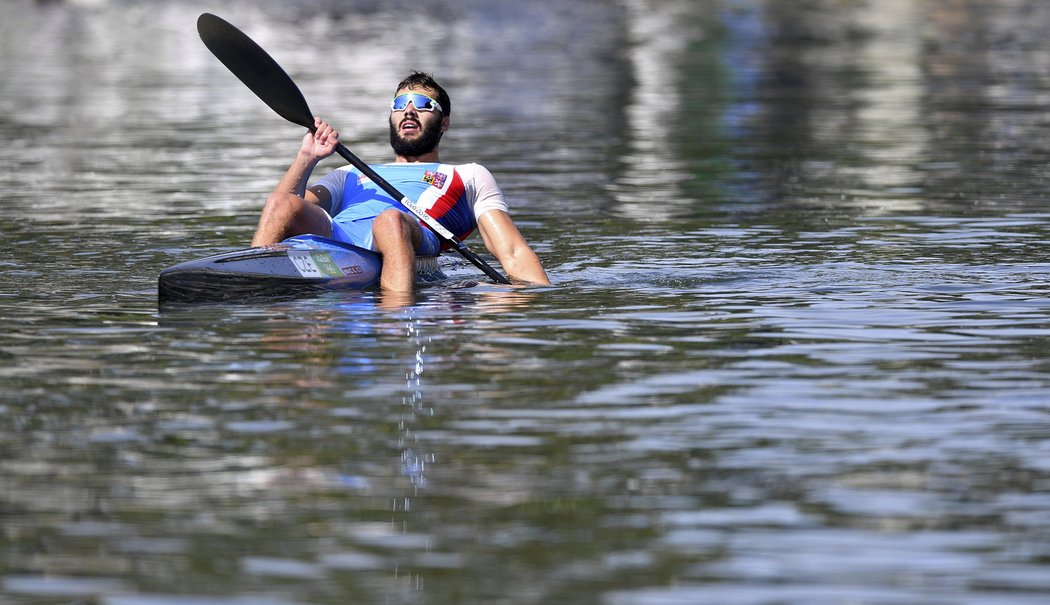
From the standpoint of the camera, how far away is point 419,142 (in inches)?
483

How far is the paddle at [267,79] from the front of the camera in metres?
12.1

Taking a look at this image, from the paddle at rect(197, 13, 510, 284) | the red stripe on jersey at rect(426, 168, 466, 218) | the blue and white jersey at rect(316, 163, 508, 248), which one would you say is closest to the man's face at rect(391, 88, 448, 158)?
the blue and white jersey at rect(316, 163, 508, 248)

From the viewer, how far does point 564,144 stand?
78.2 feet

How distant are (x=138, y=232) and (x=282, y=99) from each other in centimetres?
308

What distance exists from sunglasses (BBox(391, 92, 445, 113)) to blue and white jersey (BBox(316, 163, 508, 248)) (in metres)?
0.37

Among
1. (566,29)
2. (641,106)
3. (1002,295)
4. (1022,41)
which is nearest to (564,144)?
(641,106)

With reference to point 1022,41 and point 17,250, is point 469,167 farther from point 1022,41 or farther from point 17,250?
point 1022,41

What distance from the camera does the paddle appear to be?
1208 centimetres

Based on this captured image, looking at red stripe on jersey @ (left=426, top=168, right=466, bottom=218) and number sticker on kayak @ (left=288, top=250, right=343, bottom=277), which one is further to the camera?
red stripe on jersey @ (left=426, top=168, right=466, bottom=218)

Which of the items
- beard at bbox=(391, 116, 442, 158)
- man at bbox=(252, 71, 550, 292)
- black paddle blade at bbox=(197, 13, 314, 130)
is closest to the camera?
man at bbox=(252, 71, 550, 292)

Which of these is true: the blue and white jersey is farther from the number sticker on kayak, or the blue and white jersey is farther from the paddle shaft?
the number sticker on kayak

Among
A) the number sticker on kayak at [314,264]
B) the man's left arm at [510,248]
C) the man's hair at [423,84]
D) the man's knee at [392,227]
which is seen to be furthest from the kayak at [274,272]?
the man's hair at [423,84]

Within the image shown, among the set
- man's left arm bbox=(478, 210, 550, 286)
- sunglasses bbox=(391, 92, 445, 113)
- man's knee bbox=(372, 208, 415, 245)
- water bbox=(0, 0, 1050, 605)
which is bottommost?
water bbox=(0, 0, 1050, 605)

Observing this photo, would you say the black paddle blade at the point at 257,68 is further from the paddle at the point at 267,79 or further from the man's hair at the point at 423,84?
the man's hair at the point at 423,84
